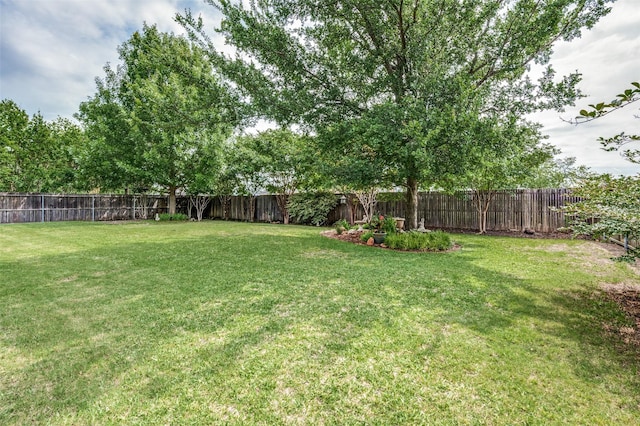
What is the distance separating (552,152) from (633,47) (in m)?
6.19

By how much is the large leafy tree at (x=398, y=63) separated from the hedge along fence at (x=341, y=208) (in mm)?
2903

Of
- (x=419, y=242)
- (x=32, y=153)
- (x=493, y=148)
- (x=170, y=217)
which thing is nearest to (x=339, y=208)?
(x=419, y=242)

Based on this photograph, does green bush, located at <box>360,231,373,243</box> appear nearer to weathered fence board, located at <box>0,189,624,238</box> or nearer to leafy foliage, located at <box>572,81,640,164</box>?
weathered fence board, located at <box>0,189,624,238</box>

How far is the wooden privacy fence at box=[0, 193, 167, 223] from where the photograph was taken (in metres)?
15.7

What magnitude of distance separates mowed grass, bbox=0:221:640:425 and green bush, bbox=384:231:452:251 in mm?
2192

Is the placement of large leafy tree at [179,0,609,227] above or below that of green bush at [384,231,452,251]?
above

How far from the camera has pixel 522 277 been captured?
476 centimetres

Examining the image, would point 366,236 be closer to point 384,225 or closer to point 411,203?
point 384,225

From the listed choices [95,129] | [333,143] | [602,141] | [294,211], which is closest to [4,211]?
[95,129]

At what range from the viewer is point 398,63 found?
779cm

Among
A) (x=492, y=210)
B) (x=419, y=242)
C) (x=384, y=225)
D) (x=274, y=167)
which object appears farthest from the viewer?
(x=274, y=167)

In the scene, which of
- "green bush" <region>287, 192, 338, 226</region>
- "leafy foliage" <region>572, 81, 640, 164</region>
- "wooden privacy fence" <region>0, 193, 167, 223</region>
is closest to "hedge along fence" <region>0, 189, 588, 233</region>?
"wooden privacy fence" <region>0, 193, 167, 223</region>

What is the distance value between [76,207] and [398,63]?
61.7 feet

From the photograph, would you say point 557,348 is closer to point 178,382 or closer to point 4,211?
point 178,382
